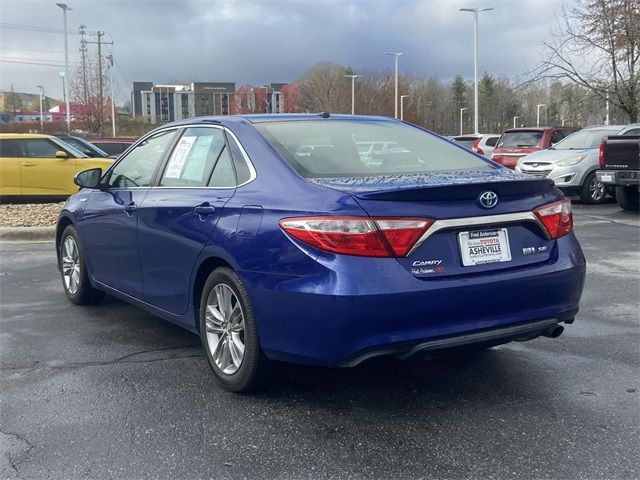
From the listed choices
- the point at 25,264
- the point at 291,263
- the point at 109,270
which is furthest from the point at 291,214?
the point at 25,264

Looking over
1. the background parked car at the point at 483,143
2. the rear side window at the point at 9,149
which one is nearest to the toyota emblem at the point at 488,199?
the rear side window at the point at 9,149

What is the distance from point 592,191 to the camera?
14.6m

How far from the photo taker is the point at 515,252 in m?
3.53

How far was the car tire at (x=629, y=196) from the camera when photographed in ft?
42.4

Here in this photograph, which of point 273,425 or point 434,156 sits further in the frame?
point 434,156

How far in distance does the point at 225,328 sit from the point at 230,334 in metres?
0.05

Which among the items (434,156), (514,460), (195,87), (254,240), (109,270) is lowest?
(514,460)

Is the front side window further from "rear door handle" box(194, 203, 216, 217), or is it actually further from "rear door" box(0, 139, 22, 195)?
"rear door" box(0, 139, 22, 195)

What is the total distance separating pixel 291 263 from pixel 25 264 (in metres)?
5.81

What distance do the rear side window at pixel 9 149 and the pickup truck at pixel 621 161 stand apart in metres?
11.2

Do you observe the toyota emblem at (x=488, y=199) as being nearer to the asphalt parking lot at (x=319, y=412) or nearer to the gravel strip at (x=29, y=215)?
the asphalt parking lot at (x=319, y=412)

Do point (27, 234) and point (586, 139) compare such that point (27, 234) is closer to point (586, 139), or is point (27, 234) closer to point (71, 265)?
point (71, 265)

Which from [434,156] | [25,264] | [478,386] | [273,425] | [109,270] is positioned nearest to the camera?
[273,425]

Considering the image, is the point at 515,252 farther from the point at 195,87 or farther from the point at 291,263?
the point at 195,87
